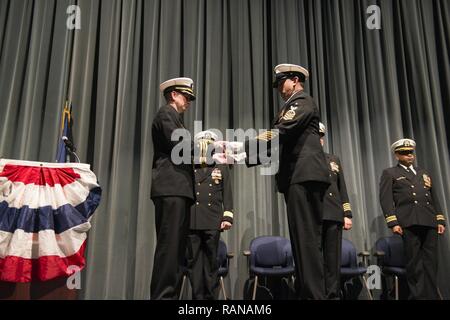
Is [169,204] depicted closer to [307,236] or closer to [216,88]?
[307,236]

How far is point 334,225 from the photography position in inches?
125

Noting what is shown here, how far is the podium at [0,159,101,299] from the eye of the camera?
2900 millimetres

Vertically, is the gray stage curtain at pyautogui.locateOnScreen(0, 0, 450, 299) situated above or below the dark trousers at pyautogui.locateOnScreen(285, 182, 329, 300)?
above

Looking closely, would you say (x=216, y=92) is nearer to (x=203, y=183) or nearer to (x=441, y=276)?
(x=203, y=183)

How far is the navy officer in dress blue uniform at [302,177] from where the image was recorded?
2016mm

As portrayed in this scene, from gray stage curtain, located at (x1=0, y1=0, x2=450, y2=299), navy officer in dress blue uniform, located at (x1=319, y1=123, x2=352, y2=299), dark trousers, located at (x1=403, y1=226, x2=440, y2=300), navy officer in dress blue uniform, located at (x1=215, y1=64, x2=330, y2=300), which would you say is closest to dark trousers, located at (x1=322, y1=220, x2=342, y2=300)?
navy officer in dress blue uniform, located at (x1=319, y1=123, x2=352, y2=299)

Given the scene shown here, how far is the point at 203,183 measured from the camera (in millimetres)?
3639

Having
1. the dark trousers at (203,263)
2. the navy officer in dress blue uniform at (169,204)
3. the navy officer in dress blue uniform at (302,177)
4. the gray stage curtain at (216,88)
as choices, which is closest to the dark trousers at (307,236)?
the navy officer in dress blue uniform at (302,177)

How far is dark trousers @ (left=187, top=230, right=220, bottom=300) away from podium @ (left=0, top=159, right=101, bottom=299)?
0.87 m

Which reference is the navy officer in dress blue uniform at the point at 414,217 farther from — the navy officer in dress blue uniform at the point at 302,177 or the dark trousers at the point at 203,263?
the navy officer in dress blue uniform at the point at 302,177

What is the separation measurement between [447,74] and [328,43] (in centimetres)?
151

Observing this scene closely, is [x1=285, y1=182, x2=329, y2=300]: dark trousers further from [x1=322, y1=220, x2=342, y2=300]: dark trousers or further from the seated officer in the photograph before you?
the seated officer

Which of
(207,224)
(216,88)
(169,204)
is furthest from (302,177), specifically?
(216,88)

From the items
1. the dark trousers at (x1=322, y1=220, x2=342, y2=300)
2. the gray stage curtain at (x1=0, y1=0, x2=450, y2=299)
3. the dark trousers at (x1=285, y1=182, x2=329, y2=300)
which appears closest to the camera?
the dark trousers at (x1=285, y1=182, x2=329, y2=300)
